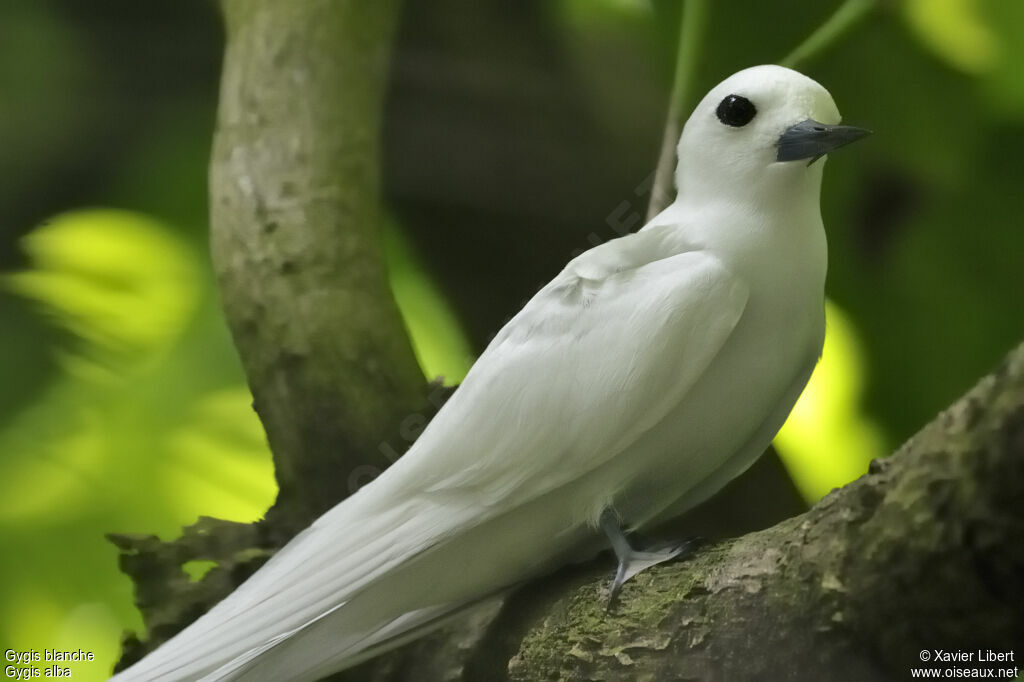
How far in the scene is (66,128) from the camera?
1.34m

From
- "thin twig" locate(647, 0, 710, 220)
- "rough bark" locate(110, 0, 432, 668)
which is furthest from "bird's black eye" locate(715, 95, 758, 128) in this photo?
"rough bark" locate(110, 0, 432, 668)

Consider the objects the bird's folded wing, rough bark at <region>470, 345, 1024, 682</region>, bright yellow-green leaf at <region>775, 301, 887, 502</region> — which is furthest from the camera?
bright yellow-green leaf at <region>775, 301, 887, 502</region>

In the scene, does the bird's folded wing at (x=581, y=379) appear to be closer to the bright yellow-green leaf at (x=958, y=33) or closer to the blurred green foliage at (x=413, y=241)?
the blurred green foliage at (x=413, y=241)

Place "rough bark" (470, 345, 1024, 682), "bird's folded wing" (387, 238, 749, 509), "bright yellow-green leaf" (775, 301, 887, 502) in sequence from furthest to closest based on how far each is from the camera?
1. "bright yellow-green leaf" (775, 301, 887, 502)
2. "bird's folded wing" (387, 238, 749, 509)
3. "rough bark" (470, 345, 1024, 682)

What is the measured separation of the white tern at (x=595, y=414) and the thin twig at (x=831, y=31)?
11.0 inches

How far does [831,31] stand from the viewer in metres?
1.18

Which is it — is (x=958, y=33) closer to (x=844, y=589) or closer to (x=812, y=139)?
(x=812, y=139)

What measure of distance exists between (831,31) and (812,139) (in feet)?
1.24

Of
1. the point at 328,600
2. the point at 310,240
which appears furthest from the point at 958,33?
the point at 328,600

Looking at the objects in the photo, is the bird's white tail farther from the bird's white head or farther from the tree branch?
the bird's white head

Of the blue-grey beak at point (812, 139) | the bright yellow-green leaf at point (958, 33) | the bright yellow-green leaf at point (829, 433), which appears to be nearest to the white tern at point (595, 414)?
the blue-grey beak at point (812, 139)

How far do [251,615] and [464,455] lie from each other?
0.79ft

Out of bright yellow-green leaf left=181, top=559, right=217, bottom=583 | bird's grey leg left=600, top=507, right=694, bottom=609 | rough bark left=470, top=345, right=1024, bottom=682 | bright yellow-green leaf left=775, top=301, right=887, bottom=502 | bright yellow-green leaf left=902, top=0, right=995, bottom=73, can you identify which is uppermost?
bright yellow-green leaf left=902, top=0, right=995, bottom=73

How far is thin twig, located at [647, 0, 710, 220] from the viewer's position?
1199 millimetres
